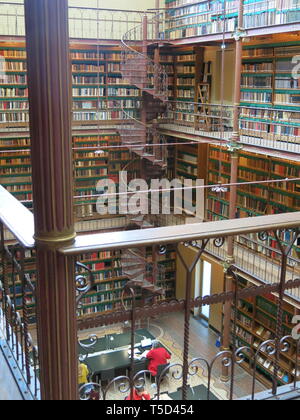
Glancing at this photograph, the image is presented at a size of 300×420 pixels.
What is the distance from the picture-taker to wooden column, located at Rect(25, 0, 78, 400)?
98 cm

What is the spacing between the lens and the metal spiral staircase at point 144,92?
26.2 feet

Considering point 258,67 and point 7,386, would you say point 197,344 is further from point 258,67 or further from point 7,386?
point 7,386

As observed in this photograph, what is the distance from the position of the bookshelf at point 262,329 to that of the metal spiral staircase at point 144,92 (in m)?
2.67

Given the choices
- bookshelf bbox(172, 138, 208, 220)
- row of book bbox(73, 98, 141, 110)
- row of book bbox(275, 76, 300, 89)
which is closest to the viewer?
row of book bbox(275, 76, 300, 89)

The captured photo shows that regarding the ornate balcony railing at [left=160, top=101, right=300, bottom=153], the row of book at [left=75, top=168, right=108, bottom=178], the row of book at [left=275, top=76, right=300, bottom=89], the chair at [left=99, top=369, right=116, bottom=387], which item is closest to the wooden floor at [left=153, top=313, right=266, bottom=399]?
the chair at [left=99, top=369, right=116, bottom=387]

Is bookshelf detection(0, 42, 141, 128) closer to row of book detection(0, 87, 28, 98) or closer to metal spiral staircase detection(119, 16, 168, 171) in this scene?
row of book detection(0, 87, 28, 98)

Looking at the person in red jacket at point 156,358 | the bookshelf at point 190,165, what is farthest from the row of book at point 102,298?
the person in red jacket at point 156,358

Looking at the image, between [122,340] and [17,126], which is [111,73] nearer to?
[17,126]

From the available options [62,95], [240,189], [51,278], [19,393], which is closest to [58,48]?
[62,95]

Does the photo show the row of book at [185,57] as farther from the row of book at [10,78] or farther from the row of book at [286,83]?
the row of book at [10,78]

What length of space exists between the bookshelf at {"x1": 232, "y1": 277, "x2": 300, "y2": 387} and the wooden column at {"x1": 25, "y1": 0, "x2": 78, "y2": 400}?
5743mm

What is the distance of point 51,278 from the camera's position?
106cm

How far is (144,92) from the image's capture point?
8.43 metres

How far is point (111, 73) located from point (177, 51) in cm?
147
